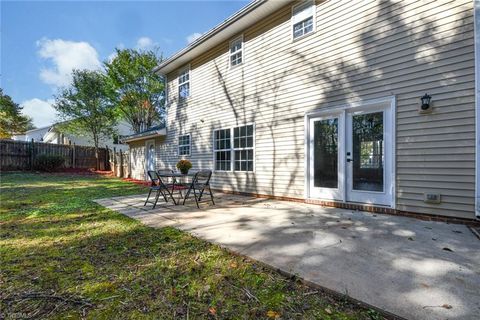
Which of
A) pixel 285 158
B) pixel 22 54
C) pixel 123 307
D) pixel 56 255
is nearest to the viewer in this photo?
pixel 123 307

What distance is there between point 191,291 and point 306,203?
436 cm

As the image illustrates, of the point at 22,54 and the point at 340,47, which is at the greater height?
the point at 22,54

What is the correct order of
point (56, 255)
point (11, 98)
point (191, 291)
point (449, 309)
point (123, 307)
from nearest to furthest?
point (449, 309) < point (123, 307) < point (191, 291) < point (56, 255) < point (11, 98)

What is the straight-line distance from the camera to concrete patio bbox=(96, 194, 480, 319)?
1.83 meters

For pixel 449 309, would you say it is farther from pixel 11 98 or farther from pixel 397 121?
pixel 11 98

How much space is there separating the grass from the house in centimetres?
352

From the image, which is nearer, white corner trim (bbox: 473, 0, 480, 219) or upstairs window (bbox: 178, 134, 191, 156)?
white corner trim (bbox: 473, 0, 480, 219)

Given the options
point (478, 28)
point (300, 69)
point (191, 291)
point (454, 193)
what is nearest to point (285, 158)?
point (300, 69)

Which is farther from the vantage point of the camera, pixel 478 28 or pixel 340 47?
pixel 340 47

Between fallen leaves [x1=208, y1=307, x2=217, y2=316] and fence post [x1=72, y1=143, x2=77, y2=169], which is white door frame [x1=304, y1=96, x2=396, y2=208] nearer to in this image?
fallen leaves [x1=208, y1=307, x2=217, y2=316]

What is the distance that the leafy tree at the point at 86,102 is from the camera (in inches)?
715

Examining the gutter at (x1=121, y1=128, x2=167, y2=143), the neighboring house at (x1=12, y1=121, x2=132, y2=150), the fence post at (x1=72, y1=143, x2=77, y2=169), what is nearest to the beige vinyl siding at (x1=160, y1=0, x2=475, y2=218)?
the gutter at (x1=121, y1=128, x2=167, y2=143)

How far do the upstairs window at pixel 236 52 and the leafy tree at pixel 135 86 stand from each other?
1090cm

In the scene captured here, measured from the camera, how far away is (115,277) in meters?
2.23
